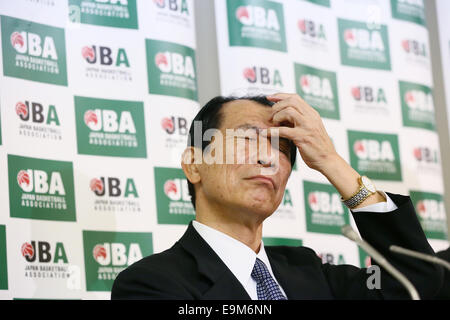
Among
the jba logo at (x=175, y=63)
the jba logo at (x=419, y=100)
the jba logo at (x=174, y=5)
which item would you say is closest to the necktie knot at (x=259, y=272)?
the jba logo at (x=175, y=63)

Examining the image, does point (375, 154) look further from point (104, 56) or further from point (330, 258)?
point (104, 56)

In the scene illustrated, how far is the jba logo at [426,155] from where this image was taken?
4.79 m

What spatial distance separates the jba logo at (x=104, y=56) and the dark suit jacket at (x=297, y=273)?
4.81 feet

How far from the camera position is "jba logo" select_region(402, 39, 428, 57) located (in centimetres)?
493

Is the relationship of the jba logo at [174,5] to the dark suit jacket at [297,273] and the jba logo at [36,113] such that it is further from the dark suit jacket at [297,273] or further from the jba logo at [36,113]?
the dark suit jacket at [297,273]

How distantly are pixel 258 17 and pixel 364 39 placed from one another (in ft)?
2.54

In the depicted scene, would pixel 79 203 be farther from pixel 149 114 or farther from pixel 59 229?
pixel 149 114

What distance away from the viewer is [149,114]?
12.7 feet

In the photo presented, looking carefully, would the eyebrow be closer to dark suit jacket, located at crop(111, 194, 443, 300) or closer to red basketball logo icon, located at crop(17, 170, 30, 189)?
dark suit jacket, located at crop(111, 194, 443, 300)

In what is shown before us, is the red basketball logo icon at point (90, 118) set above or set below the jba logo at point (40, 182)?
above

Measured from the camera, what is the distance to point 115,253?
363 cm

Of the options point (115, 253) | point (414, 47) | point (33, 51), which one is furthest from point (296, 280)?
point (414, 47)

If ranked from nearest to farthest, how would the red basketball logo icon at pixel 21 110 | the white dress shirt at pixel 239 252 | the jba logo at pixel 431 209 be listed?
1. the white dress shirt at pixel 239 252
2. the red basketball logo icon at pixel 21 110
3. the jba logo at pixel 431 209

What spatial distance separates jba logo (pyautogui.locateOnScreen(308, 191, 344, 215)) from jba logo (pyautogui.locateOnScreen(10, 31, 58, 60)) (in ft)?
5.10
